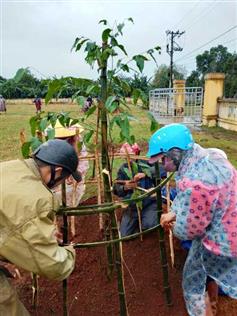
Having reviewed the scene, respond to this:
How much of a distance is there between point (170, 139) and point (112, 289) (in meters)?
1.40

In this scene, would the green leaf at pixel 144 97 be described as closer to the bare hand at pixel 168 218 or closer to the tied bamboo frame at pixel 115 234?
the tied bamboo frame at pixel 115 234

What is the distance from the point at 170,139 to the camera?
7.63ft

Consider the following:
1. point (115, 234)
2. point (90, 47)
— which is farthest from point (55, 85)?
point (115, 234)

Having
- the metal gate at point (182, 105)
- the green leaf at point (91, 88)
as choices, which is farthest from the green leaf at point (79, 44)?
the metal gate at point (182, 105)

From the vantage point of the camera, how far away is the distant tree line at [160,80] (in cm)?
206

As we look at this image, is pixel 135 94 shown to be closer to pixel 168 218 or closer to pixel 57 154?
pixel 57 154

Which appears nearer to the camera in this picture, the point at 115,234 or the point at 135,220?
the point at 115,234

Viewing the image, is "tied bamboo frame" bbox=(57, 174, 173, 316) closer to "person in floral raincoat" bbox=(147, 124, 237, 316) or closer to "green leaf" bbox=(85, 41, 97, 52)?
"person in floral raincoat" bbox=(147, 124, 237, 316)

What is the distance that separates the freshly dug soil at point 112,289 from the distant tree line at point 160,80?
4.38 ft

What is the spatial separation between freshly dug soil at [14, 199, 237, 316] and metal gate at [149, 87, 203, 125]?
12432 millimetres

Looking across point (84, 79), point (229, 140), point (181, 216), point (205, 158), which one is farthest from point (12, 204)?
point (229, 140)

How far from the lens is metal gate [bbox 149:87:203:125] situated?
52.1ft

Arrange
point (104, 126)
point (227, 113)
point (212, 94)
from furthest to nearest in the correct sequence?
point (212, 94) < point (227, 113) < point (104, 126)

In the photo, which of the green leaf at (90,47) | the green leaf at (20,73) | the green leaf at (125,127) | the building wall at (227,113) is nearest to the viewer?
the green leaf at (20,73)
